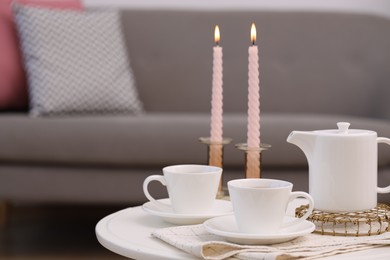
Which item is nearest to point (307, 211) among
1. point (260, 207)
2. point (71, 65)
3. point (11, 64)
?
point (260, 207)

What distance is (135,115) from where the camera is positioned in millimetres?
2775

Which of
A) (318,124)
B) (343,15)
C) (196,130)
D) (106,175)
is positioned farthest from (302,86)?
(106,175)

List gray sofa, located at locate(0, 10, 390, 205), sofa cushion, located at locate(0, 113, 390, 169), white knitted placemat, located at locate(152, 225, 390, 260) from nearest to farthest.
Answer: white knitted placemat, located at locate(152, 225, 390, 260), sofa cushion, located at locate(0, 113, 390, 169), gray sofa, located at locate(0, 10, 390, 205)

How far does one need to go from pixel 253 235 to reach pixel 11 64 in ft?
6.57

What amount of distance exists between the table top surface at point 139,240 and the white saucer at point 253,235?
62 mm

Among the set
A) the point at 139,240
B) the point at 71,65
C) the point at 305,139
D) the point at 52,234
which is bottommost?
the point at 52,234

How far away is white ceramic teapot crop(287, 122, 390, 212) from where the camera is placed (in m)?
1.15

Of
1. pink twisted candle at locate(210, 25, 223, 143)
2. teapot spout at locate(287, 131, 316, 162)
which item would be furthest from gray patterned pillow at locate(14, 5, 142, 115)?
teapot spout at locate(287, 131, 316, 162)

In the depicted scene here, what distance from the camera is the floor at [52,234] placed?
254 centimetres

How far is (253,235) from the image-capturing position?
1020 mm

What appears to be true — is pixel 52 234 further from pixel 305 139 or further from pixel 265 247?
pixel 265 247

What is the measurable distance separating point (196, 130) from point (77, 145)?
39 cm

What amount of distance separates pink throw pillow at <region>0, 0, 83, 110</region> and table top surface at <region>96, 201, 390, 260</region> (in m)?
1.62

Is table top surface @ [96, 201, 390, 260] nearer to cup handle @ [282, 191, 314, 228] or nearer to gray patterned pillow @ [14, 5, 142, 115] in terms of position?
cup handle @ [282, 191, 314, 228]
